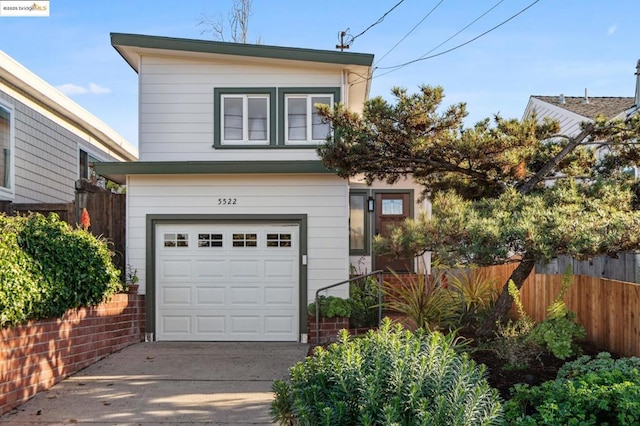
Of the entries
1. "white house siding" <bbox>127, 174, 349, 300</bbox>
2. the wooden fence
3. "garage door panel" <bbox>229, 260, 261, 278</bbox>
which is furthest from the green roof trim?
the wooden fence

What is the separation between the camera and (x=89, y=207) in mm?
9883

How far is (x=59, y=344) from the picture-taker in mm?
6969

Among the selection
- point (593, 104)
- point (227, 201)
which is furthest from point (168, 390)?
point (593, 104)

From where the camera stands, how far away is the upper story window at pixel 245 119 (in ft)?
33.2

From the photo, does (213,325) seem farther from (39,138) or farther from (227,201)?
(39,138)

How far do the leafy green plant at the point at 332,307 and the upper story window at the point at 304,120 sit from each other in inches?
114

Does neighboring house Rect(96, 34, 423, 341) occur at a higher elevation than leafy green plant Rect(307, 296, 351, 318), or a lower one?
higher

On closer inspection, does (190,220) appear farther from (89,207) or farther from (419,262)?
(419,262)

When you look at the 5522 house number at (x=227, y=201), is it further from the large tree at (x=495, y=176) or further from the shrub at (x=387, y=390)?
the shrub at (x=387, y=390)

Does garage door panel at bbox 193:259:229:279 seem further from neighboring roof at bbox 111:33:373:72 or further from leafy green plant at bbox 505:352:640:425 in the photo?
leafy green plant at bbox 505:352:640:425

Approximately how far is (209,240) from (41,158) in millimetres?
5156

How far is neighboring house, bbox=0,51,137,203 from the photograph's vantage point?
10.8 meters

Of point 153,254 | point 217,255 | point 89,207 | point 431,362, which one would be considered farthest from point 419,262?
point 431,362

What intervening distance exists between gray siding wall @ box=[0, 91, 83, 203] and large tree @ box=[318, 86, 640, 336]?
289 inches
